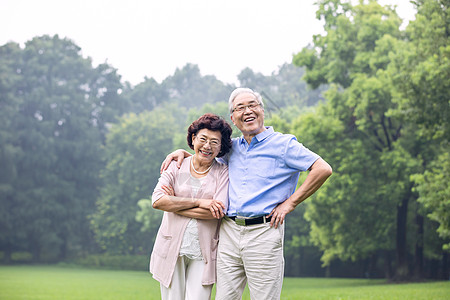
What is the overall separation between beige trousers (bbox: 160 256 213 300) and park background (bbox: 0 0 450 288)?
1283 cm

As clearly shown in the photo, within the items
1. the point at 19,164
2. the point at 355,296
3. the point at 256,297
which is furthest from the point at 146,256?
the point at 256,297

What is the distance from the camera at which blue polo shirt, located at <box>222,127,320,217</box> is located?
3.79 m

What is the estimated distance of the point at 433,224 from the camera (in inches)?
881

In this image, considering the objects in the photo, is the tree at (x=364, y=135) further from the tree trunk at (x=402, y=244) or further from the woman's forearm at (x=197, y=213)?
the woman's forearm at (x=197, y=213)

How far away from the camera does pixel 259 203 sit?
3799 mm

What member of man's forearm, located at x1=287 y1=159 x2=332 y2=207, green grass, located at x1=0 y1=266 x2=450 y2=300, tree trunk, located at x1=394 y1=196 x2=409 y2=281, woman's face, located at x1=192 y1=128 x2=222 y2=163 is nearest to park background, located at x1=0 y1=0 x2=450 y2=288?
tree trunk, located at x1=394 y1=196 x2=409 y2=281

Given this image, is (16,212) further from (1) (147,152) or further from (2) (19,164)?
(1) (147,152)

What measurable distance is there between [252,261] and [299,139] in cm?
1717

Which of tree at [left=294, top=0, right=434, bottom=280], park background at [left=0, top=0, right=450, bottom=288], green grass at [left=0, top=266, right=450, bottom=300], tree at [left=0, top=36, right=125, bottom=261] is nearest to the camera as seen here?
green grass at [left=0, top=266, right=450, bottom=300]

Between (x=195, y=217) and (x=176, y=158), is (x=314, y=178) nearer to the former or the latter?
(x=195, y=217)

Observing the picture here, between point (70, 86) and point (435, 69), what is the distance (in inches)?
1302

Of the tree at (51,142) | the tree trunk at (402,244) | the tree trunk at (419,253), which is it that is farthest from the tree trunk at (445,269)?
the tree at (51,142)

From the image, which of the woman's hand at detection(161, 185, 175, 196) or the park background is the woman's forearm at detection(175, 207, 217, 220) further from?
the park background

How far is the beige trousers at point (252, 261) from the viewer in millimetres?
3727
